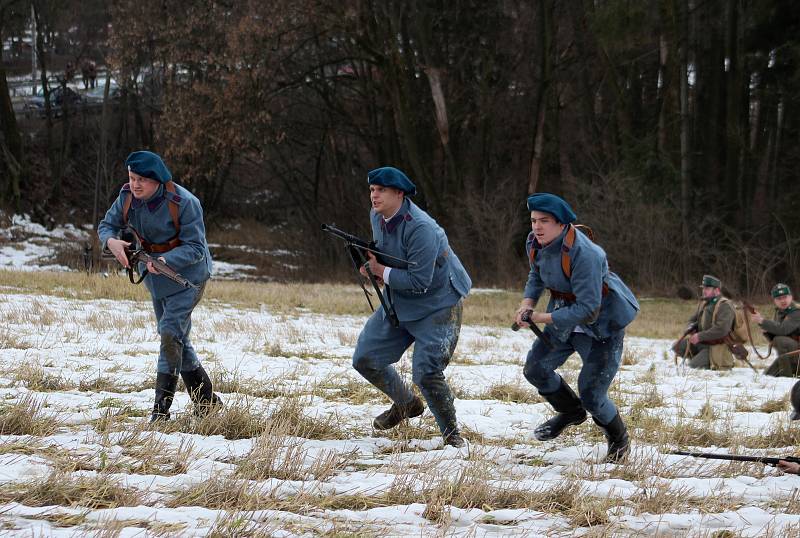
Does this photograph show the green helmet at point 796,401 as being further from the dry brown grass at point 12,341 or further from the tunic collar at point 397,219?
the dry brown grass at point 12,341

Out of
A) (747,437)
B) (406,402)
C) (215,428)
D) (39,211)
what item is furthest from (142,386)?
Answer: (39,211)

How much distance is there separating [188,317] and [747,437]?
3.97 metres

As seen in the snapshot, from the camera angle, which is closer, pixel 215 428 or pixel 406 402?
pixel 215 428

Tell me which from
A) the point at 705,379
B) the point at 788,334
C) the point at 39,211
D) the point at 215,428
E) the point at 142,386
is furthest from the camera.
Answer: the point at 39,211

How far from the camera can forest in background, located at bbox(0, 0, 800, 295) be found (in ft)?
79.5

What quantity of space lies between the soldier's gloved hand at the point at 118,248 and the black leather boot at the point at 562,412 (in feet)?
9.71

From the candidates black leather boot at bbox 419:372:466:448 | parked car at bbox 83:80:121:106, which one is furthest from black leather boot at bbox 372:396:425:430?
parked car at bbox 83:80:121:106

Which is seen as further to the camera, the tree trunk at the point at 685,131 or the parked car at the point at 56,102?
the parked car at the point at 56,102

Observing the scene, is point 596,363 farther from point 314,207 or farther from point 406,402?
point 314,207

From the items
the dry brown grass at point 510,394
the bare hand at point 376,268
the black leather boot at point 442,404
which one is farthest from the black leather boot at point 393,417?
the dry brown grass at point 510,394

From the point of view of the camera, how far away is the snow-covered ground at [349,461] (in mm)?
4242

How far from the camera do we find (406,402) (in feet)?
21.3

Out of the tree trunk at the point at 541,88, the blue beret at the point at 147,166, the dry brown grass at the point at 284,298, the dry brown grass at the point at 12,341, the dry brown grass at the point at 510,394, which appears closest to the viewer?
the blue beret at the point at 147,166

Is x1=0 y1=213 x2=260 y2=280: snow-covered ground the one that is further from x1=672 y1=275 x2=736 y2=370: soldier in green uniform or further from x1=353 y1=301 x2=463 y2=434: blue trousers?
x1=353 y1=301 x2=463 y2=434: blue trousers
